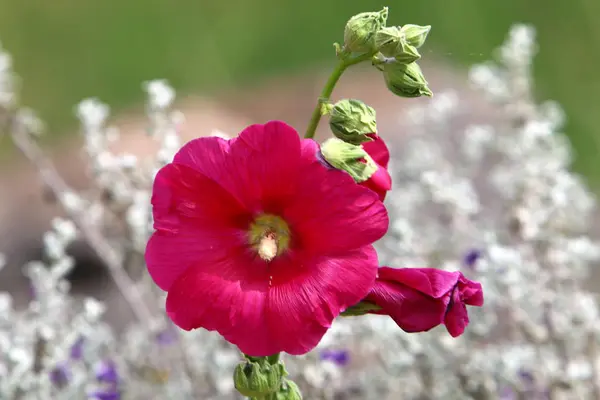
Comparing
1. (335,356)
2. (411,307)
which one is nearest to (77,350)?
(335,356)

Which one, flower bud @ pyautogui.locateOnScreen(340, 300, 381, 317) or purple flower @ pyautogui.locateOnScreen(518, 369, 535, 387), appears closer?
flower bud @ pyautogui.locateOnScreen(340, 300, 381, 317)

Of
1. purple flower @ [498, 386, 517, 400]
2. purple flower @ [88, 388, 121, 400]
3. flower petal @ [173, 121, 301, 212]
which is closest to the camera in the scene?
flower petal @ [173, 121, 301, 212]

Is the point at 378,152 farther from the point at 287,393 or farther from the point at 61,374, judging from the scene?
the point at 61,374

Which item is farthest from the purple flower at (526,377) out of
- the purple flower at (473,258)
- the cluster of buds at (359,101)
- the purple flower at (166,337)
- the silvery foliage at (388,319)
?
the cluster of buds at (359,101)

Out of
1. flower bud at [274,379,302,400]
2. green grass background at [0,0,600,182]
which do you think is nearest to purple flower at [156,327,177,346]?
flower bud at [274,379,302,400]

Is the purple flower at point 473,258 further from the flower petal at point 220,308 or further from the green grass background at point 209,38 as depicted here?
the green grass background at point 209,38

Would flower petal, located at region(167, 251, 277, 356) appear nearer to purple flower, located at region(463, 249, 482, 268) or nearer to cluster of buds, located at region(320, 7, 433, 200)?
cluster of buds, located at region(320, 7, 433, 200)
